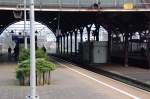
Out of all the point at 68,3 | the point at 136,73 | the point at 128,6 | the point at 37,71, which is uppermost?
the point at 68,3

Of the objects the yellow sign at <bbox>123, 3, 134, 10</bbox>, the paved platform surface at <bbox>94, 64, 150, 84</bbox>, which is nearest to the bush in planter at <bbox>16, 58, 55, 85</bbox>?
the paved platform surface at <bbox>94, 64, 150, 84</bbox>

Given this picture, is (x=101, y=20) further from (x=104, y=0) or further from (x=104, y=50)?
(x=104, y=0)

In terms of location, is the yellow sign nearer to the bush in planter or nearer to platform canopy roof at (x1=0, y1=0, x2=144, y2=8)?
platform canopy roof at (x1=0, y1=0, x2=144, y2=8)

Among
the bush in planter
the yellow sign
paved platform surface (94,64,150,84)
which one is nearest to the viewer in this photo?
the bush in planter

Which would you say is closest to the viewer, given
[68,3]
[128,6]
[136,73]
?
[136,73]

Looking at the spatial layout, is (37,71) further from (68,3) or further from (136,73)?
(68,3)

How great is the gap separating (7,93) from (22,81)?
11.8 ft

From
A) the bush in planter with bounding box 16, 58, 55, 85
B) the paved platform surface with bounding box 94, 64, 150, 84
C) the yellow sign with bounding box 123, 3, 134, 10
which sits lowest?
the paved platform surface with bounding box 94, 64, 150, 84

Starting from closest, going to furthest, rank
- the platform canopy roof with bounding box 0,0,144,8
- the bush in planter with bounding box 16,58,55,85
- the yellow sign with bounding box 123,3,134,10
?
the bush in planter with bounding box 16,58,55,85 → the yellow sign with bounding box 123,3,134,10 → the platform canopy roof with bounding box 0,0,144,8

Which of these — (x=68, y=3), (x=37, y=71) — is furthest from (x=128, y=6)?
(x=37, y=71)

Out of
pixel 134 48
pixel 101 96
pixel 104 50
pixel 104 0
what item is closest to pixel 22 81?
pixel 101 96

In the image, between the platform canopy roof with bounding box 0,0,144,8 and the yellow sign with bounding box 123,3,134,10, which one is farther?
the platform canopy roof with bounding box 0,0,144,8

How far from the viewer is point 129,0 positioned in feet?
161

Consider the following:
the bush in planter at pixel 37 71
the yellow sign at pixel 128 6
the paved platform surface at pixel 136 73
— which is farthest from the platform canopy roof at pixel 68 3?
the bush in planter at pixel 37 71
